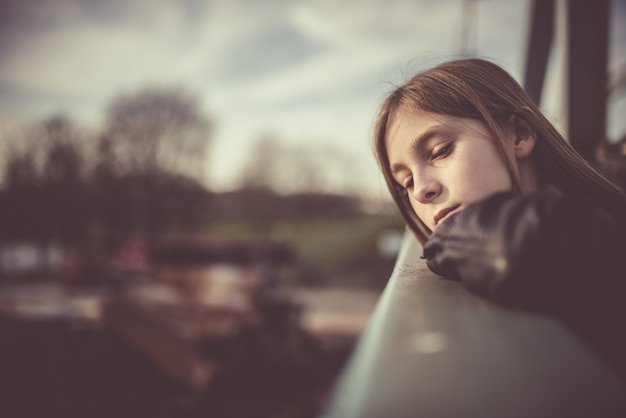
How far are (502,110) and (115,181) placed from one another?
28.0 meters

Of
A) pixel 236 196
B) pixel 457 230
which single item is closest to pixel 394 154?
pixel 457 230

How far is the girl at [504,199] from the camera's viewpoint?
63 centimetres

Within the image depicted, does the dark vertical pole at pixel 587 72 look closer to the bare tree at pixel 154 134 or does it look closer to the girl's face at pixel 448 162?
the girl's face at pixel 448 162

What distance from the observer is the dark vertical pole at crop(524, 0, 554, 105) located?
102 inches

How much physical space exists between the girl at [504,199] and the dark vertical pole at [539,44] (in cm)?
147

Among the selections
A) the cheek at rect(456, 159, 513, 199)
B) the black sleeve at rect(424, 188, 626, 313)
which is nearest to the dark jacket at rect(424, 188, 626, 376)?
the black sleeve at rect(424, 188, 626, 313)

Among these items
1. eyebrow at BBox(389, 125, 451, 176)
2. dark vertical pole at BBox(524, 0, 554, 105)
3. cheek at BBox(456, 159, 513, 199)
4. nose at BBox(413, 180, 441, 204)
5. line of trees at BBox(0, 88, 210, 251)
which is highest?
dark vertical pole at BBox(524, 0, 554, 105)

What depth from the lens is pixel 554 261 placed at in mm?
646

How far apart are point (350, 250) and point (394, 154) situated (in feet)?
83.6

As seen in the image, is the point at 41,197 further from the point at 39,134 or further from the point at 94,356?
the point at 94,356

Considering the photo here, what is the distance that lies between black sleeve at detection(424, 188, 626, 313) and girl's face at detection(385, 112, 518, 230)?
0.46 metres

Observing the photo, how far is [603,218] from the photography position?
69 cm

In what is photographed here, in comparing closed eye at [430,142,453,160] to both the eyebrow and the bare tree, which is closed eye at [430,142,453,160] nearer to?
the eyebrow

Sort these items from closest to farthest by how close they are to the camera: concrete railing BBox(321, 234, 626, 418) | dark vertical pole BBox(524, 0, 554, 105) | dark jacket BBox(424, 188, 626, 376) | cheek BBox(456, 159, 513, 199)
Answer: concrete railing BBox(321, 234, 626, 418) < dark jacket BBox(424, 188, 626, 376) < cheek BBox(456, 159, 513, 199) < dark vertical pole BBox(524, 0, 554, 105)
